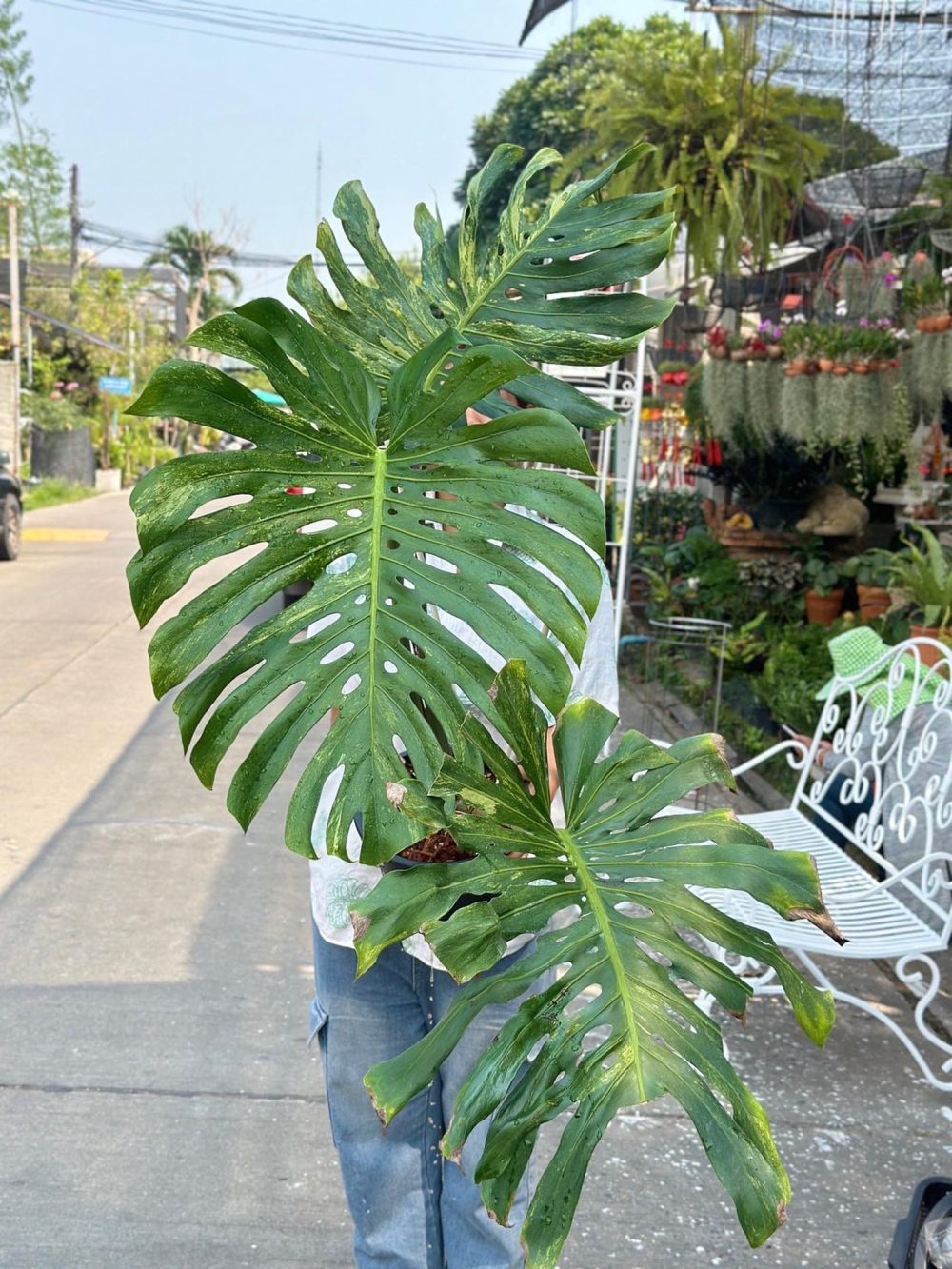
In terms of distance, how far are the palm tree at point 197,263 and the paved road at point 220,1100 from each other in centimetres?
3527

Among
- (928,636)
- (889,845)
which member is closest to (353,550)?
(889,845)

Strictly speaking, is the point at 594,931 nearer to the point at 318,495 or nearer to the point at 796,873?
the point at 796,873

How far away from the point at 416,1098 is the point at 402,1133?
96mm

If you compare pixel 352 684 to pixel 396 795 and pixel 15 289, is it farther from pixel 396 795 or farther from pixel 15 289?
pixel 15 289

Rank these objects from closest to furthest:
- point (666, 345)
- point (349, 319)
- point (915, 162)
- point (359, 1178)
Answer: point (349, 319) < point (359, 1178) < point (915, 162) < point (666, 345)

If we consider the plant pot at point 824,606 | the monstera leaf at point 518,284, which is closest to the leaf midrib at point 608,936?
the monstera leaf at point 518,284

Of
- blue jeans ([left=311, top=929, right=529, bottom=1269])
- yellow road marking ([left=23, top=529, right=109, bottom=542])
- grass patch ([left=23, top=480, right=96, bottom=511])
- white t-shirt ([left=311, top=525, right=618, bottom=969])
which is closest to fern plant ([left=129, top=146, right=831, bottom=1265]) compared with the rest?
white t-shirt ([left=311, top=525, right=618, bottom=969])

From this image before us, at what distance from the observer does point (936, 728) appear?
3619 mm

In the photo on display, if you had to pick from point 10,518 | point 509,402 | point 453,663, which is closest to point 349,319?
point 509,402

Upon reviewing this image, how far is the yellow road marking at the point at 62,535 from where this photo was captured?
16.2 meters

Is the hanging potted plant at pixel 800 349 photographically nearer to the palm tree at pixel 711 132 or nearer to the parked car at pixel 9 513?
the palm tree at pixel 711 132

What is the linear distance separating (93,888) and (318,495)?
328cm

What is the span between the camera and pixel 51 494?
22.6m

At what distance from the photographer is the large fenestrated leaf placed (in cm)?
148
